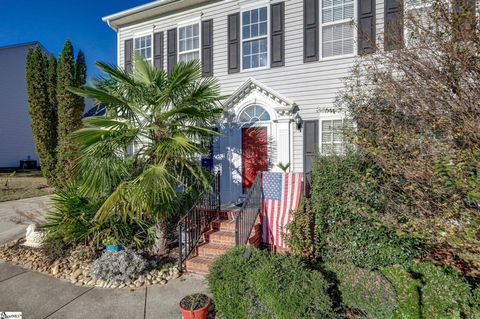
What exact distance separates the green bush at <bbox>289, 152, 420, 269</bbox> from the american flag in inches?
26.6

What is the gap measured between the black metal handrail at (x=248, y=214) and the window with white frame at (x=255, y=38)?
13.2ft

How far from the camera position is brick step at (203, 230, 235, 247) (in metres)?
5.50

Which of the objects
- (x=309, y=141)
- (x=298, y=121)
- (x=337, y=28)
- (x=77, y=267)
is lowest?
(x=77, y=267)

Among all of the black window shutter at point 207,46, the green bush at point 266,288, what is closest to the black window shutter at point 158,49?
the black window shutter at point 207,46

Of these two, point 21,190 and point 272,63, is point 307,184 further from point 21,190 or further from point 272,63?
point 21,190

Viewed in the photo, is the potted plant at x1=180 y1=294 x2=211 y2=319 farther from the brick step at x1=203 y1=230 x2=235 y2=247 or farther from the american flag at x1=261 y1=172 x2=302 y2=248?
the american flag at x1=261 y1=172 x2=302 y2=248

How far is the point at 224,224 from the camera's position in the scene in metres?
5.93

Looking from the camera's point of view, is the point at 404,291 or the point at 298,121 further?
the point at 298,121

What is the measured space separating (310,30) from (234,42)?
7.61ft

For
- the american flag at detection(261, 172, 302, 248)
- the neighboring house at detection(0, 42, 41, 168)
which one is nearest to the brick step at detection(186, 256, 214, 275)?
the american flag at detection(261, 172, 302, 248)

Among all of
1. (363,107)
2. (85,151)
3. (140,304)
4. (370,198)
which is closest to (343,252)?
(370,198)

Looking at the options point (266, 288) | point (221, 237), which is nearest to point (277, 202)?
point (221, 237)

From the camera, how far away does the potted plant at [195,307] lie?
11.2ft

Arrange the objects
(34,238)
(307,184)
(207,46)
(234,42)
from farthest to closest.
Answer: (207,46), (234,42), (34,238), (307,184)
